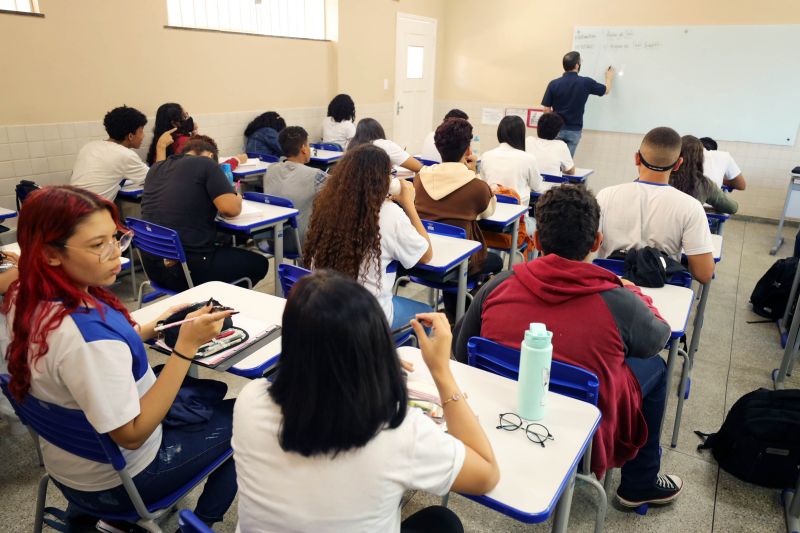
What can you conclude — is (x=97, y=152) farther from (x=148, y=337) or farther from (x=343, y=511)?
(x=343, y=511)

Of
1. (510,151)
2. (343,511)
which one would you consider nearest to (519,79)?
(510,151)

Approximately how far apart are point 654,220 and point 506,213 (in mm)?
1128

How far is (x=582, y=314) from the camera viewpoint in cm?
162

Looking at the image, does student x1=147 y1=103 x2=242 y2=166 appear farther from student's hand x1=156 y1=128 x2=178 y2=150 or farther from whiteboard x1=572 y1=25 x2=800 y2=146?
whiteboard x1=572 y1=25 x2=800 y2=146

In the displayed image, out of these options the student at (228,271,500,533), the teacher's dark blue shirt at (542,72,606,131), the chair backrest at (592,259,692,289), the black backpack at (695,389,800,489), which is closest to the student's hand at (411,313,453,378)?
the student at (228,271,500,533)

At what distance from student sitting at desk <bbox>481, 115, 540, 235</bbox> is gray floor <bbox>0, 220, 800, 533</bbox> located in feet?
5.28

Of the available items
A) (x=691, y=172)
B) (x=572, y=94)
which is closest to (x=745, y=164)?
(x=572, y=94)

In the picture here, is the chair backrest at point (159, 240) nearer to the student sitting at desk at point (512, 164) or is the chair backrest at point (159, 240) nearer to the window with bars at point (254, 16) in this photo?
the student sitting at desk at point (512, 164)

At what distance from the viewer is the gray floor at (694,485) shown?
2133 millimetres

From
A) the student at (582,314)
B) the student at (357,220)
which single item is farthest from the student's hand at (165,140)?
the student at (582,314)

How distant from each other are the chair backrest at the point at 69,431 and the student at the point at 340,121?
514 cm

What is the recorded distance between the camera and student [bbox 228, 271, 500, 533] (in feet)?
3.11

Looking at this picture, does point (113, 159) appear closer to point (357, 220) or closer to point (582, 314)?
point (357, 220)

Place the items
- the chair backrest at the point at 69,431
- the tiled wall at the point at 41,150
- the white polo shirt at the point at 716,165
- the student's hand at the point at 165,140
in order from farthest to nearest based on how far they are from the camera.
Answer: the student's hand at the point at 165,140
the white polo shirt at the point at 716,165
the tiled wall at the point at 41,150
the chair backrest at the point at 69,431
